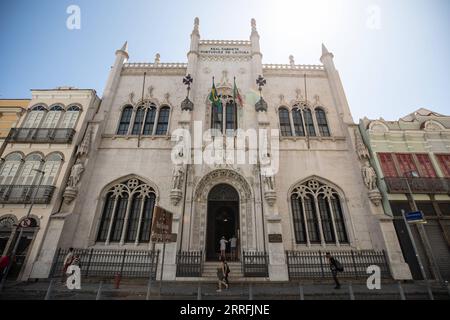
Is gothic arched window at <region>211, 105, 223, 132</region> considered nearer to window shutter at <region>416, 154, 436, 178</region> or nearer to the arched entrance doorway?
the arched entrance doorway

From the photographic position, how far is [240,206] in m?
14.3

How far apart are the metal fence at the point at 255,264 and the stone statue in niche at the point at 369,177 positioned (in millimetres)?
8332

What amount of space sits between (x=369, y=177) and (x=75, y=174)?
19524 millimetres

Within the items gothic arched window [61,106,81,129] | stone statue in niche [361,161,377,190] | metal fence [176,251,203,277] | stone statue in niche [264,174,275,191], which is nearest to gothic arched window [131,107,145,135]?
gothic arched window [61,106,81,129]

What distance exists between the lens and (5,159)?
1448 cm

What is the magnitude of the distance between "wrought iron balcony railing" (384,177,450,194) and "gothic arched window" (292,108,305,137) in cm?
668

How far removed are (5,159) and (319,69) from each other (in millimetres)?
26809

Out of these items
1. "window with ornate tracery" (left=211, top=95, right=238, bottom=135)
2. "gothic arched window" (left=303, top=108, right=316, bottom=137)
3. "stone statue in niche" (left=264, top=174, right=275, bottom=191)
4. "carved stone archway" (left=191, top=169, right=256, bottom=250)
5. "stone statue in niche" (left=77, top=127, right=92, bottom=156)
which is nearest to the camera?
"stone statue in niche" (left=264, top=174, right=275, bottom=191)

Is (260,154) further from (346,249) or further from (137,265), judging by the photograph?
(137,265)

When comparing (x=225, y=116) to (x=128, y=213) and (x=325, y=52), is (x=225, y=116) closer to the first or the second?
(x=128, y=213)

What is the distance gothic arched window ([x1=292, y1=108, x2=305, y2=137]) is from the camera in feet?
56.8

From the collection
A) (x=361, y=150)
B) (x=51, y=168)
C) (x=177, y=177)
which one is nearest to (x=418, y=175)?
(x=361, y=150)
